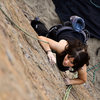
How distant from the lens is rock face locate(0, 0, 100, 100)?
2.52 feet

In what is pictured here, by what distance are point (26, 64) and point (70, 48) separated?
0.61 metres

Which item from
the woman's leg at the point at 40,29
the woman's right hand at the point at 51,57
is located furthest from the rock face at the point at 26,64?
the woman's leg at the point at 40,29

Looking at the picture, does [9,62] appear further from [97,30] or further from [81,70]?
[97,30]

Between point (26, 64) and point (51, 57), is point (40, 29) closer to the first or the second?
point (51, 57)

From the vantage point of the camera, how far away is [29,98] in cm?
78

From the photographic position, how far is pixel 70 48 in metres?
1.89

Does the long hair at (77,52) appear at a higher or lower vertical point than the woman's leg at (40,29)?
lower

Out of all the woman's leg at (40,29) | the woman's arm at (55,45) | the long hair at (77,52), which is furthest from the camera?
the woman's leg at (40,29)

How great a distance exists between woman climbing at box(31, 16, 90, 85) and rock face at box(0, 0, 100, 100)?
90mm

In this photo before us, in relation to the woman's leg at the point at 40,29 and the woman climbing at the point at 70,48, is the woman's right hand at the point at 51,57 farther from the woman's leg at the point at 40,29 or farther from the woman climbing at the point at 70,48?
the woman's leg at the point at 40,29

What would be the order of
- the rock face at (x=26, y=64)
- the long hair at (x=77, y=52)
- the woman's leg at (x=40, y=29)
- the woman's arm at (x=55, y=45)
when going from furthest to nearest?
the woman's leg at (x=40, y=29)
the woman's arm at (x=55, y=45)
the long hair at (x=77, y=52)
the rock face at (x=26, y=64)

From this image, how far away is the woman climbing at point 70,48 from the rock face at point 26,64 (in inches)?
3.5

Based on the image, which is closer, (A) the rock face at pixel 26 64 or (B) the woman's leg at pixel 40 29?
(A) the rock face at pixel 26 64

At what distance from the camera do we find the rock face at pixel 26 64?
769 mm
